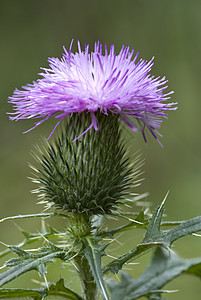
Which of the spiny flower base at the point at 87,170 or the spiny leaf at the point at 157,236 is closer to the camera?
the spiny leaf at the point at 157,236

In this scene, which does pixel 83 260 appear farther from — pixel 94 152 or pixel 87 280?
pixel 94 152

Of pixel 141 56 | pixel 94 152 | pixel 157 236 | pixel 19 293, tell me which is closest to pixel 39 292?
pixel 19 293

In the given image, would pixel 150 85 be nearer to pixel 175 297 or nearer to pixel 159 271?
pixel 159 271

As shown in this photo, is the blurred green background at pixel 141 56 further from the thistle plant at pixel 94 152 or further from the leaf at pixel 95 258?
the leaf at pixel 95 258

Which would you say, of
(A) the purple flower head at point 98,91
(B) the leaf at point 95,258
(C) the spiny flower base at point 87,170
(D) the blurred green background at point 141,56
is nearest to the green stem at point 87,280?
(B) the leaf at point 95,258

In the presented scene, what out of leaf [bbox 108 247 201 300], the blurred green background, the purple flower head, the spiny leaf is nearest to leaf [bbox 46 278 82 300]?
the spiny leaf

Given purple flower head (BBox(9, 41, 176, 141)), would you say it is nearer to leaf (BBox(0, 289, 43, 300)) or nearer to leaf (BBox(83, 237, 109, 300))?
leaf (BBox(83, 237, 109, 300))
